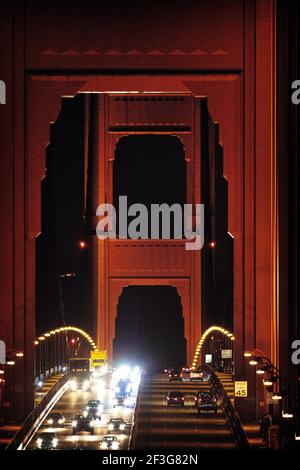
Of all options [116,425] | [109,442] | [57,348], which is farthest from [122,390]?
[57,348]

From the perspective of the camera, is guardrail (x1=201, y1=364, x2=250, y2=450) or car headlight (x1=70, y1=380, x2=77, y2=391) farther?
car headlight (x1=70, y1=380, x2=77, y2=391)

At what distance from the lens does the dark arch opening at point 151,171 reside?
372 ft

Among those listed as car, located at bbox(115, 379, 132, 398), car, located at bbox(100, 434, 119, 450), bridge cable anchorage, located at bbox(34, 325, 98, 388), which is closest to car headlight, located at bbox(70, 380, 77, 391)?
bridge cable anchorage, located at bbox(34, 325, 98, 388)

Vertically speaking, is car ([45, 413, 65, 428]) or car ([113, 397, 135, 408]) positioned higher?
car ([45, 413, 65, 428])

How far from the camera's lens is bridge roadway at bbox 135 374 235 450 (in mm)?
44906

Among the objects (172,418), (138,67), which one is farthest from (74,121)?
(138,67)

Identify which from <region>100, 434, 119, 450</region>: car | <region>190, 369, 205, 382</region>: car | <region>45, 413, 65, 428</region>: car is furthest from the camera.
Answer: <region>190, 369, 205, 382</region>: car

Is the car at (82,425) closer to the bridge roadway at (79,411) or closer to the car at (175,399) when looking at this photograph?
the bridge roadway at (79,411)

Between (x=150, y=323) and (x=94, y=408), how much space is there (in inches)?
3062

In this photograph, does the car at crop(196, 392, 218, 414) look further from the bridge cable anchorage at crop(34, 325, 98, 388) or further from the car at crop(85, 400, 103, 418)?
the bridge cable anchorage at crop(34, 325, 98, 388)

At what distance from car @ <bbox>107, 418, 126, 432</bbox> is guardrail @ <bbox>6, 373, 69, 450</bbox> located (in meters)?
2.47

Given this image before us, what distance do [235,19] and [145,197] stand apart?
6864cm

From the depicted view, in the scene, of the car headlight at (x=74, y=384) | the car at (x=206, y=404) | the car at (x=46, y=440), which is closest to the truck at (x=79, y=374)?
the car headlight at (x=74, y=384)

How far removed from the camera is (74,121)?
356 feet
